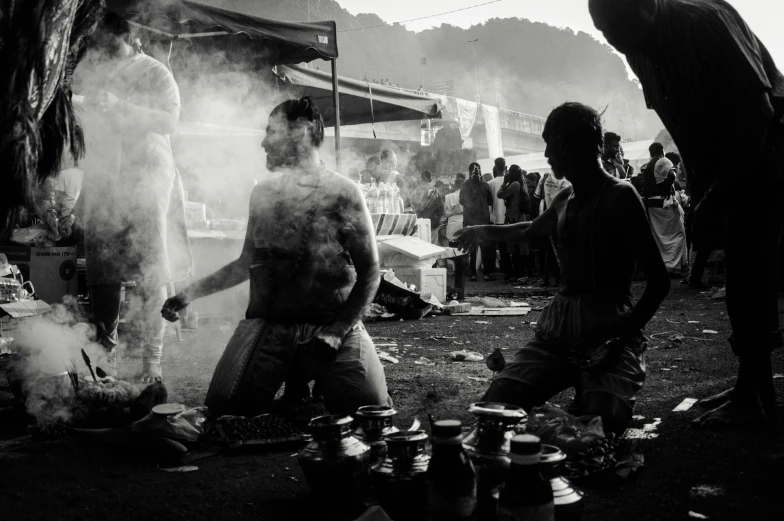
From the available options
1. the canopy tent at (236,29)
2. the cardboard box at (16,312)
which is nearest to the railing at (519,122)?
the canopy tent at (236,29)

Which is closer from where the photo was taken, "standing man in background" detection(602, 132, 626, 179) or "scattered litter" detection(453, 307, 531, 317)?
"scattered litter" detection(453, 307, 531, 317)

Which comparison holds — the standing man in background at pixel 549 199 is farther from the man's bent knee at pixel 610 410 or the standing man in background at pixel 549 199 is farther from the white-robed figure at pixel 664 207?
the man's bent knee at pixel 610 410

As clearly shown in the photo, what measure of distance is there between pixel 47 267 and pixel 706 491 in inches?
245

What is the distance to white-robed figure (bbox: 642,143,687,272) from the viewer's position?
10266 mm

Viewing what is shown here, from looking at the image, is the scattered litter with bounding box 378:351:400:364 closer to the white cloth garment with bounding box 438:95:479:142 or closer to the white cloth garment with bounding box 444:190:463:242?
the white cloth garment with bounding box 444:190:463:242

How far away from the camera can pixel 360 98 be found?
9.65 meters

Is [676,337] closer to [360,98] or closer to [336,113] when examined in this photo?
[336,113]

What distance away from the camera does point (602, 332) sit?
2.95 m

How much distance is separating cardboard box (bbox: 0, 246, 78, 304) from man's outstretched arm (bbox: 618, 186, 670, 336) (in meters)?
5.58

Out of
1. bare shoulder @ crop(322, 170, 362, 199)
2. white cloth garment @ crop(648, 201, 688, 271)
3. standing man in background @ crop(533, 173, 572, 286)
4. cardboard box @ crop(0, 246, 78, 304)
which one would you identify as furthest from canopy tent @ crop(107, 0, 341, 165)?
white cloth garment @ crop(648, 201, 688, 271)

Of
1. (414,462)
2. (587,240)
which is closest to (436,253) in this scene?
(587,240)

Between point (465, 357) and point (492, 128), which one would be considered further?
point (492, 128)

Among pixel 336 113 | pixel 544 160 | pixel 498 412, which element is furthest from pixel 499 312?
pixel 544 160

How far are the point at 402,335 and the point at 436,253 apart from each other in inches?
96.2
